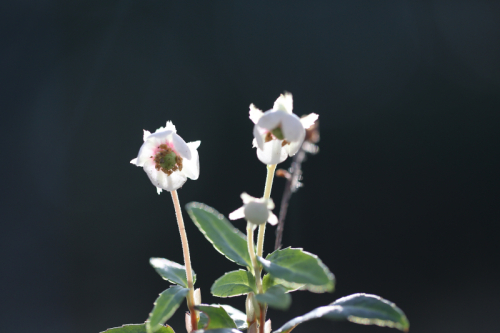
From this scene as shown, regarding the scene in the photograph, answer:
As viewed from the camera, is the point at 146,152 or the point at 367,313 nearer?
the point at 367,313

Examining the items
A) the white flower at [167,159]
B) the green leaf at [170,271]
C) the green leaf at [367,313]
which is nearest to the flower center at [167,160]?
the white flower at [167,159]

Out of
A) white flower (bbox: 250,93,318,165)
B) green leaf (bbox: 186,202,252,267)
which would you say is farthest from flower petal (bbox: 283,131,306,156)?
green leaf (bbox: 186,202,252,267)

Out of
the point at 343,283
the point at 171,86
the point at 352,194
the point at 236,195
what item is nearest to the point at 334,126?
the point at 352,194

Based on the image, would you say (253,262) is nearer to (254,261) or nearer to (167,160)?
(254,261)

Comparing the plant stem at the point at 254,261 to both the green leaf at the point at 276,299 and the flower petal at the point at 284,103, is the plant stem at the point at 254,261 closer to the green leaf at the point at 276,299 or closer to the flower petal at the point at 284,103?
the green leaf at the point at 276,299

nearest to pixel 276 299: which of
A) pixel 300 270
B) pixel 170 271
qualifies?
pixel 300 270
